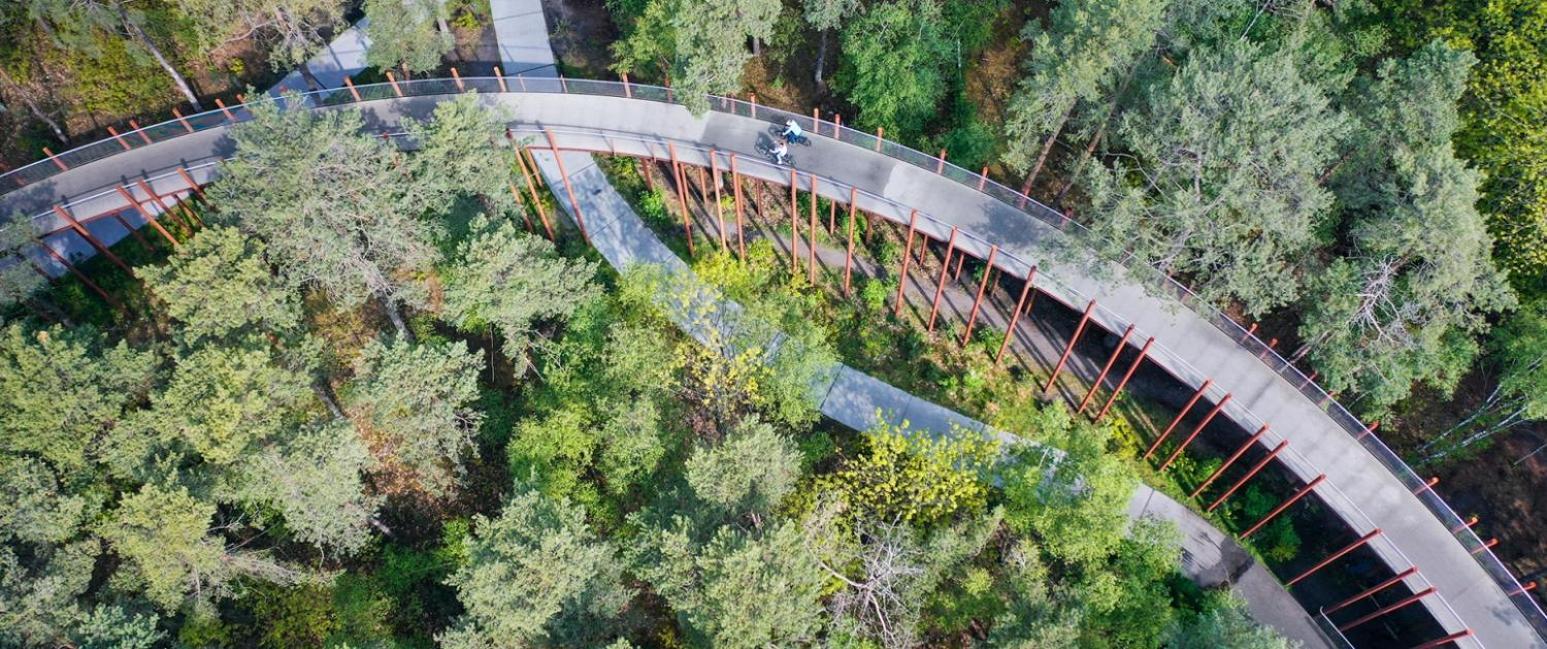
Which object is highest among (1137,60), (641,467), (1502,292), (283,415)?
(1137,60)

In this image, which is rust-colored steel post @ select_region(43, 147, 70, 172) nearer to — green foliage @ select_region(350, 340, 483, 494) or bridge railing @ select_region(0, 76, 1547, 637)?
bridge railing @ select_region(0, 76, 1547, 637)

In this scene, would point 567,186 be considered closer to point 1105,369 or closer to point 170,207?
point 170,207

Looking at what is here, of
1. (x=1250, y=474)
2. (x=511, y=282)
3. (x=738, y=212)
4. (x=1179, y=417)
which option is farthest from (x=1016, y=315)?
(x=511, y=282)

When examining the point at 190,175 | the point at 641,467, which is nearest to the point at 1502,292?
the point at 641,467

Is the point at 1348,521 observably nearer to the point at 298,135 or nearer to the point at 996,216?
the point at 996,216

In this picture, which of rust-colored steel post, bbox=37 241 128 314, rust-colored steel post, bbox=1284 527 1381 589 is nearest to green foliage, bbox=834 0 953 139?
rust-colored steel post, bbox=1284 527 1381 589
